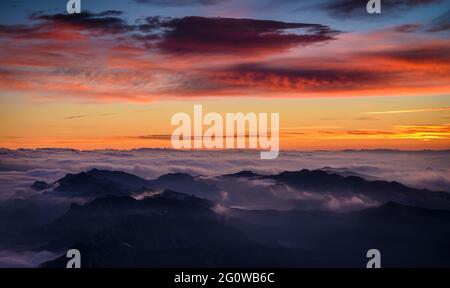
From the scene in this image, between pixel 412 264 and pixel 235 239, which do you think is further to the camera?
pixel 235 239

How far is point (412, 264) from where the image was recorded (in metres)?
147

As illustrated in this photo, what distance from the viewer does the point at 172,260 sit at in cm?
19088
